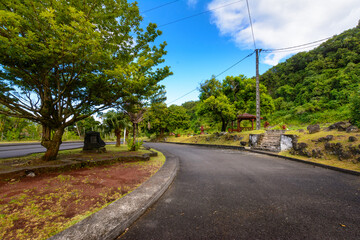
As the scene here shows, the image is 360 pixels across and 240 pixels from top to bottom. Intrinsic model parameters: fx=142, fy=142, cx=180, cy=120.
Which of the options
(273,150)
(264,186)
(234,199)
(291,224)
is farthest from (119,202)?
(273,150)

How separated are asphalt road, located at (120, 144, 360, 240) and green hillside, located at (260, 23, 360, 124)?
25459 millimetres

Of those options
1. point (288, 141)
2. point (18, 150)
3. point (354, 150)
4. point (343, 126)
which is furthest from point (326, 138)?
point (18, 150)

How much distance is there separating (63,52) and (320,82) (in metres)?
46.3

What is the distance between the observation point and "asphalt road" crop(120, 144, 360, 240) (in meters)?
2.12

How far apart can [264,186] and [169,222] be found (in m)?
3.02

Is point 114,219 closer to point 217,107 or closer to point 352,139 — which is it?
point 352,139

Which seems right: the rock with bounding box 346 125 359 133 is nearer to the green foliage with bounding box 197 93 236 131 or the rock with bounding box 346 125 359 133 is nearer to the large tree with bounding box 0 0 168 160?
the green foliage with bounding box 197 93 236 131

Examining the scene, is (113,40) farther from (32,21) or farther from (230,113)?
(230,113)

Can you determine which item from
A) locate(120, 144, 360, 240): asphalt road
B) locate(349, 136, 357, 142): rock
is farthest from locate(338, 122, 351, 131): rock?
locate(120, 144, 360, 240): asphalt road

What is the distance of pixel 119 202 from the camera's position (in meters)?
2.89

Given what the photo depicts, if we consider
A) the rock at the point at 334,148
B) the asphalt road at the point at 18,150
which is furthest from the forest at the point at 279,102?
the asphalt road at the point at 18,150

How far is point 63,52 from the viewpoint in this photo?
4.19 m

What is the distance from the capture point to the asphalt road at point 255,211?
212 centimetres

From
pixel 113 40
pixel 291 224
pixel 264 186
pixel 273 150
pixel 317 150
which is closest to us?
pixel 291 224
